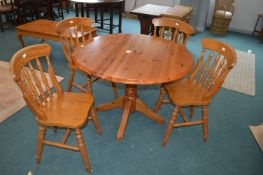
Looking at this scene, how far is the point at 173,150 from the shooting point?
1954 millimetres

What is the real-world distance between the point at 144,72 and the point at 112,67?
0.81ft

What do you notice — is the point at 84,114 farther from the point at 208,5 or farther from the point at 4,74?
the point at 208,5

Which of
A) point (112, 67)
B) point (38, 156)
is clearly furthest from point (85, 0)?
point (38, 156)

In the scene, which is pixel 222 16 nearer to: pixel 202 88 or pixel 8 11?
pixel 202 88

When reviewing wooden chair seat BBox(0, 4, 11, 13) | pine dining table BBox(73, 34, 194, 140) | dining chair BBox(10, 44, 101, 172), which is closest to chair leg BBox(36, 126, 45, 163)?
dining chair BBox(10, 44, 101, 172)

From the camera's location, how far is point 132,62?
1693 millimetres

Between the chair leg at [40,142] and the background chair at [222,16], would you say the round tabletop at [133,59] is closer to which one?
the chair leg at [40,142]

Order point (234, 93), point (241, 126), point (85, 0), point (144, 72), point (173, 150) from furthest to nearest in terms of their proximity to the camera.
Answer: point (85, 0) < point (234, 93) < point (241, 126) < point (173, 150) < point (144, 72)

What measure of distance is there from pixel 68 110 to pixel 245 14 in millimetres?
5117

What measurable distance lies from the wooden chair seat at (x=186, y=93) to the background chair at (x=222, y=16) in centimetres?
341

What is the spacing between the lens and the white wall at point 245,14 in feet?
16.1

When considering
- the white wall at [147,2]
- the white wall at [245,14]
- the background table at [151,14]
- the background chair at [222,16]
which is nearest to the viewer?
the background table at [151,14]

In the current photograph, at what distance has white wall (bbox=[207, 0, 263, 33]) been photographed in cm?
492

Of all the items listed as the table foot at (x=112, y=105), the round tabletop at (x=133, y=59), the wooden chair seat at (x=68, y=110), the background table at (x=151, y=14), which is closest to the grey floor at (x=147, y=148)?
the table foot at (x=112, y=105)
